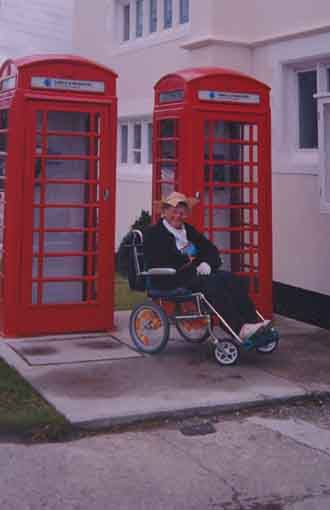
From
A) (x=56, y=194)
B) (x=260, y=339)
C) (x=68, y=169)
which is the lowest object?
(x=260, y=339)

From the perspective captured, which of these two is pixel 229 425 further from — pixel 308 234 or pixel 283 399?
pixel 308 234

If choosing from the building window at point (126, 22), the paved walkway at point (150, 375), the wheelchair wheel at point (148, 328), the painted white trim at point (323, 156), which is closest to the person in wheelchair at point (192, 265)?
the wheelchair wheel at point (148, 328)

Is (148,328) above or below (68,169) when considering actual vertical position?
below

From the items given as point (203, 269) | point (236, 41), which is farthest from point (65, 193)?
point (236, 41)

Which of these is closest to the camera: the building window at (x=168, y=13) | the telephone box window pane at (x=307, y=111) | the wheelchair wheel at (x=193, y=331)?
the wheelchair wheel at (x=193, y=331)

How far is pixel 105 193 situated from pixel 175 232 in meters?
0.96

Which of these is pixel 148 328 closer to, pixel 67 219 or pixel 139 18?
pixel 67 219

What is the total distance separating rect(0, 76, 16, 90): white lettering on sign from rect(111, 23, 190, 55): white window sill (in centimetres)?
453

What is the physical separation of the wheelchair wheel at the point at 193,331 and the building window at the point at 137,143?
665 cm

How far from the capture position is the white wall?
17.0 meters

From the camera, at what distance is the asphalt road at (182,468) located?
14.0 feet

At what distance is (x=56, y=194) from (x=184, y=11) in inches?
211

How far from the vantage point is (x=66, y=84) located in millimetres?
7887

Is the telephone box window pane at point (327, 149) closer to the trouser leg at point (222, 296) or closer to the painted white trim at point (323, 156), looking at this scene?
the painted white trim at point (323, 156)
